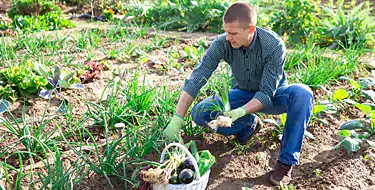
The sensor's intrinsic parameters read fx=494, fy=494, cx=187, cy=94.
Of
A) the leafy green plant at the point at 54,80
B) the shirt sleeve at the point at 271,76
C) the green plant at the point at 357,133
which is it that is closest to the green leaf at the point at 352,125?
the green plant at the point at 357,133

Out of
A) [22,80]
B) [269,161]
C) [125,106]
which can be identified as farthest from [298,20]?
[22,80]

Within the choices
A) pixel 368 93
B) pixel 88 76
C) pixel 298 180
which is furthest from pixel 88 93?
pixel 368 93

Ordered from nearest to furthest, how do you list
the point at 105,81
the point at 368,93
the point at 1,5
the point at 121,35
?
1. the point at 368,93
2. the point at 105,81
3. the point at 121,35
4. the point at 1,5

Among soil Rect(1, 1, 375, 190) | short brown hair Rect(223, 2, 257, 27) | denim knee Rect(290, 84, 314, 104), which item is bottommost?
soil Rect(1, 1, 375, 190)

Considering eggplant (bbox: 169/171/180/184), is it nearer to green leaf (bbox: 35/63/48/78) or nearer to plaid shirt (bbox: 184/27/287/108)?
plaid shirt (bbox: 184/27/287/108)

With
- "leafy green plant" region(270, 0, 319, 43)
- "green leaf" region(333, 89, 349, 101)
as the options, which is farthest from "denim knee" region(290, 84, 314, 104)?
"leafy green plant" region(270, 0, 319, 43)

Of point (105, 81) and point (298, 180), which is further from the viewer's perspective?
point (105, 81)

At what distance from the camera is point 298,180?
2.90 m

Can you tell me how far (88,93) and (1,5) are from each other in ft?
16.8

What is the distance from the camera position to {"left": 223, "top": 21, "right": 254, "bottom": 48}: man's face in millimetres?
2746

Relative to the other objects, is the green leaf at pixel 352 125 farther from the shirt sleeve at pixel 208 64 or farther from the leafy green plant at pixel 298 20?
the leafy green plant at pixel 298 20

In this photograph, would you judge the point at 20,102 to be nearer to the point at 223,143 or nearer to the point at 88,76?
the point at 88,76

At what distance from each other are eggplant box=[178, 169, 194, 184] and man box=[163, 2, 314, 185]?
41 cm

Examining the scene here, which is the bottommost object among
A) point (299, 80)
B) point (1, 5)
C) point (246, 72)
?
point (1, 5)
